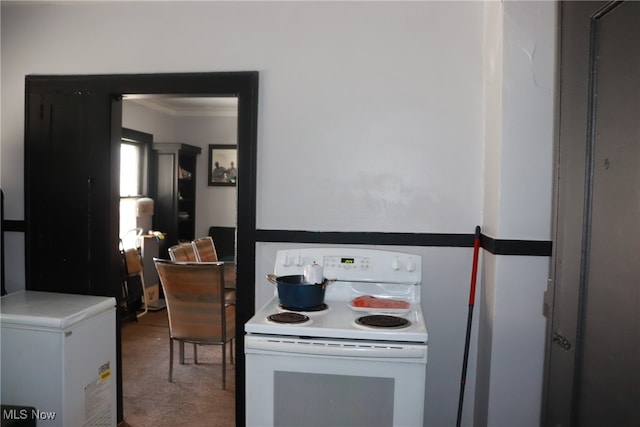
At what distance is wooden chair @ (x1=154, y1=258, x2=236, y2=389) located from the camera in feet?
9.17

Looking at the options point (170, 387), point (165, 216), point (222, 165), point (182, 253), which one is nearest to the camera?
point (170, 387)

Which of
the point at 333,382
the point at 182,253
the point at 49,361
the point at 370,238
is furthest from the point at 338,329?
the point at 182,253

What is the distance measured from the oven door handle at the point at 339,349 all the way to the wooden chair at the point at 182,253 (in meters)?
1.89

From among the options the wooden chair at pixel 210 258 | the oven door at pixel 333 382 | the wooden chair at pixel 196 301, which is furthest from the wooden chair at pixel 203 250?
the oven door at pixel 333 382

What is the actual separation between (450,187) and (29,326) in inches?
78.9

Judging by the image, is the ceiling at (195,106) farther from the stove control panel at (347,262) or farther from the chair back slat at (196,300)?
the stove control panel at (347,262)

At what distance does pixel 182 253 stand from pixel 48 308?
54.4 inches

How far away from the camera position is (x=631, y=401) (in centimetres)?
109

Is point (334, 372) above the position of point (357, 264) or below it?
below

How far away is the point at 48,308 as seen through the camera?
85.5 inches

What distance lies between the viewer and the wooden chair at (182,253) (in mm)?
3359

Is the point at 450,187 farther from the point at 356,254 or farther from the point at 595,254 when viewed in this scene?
the point at 595,254

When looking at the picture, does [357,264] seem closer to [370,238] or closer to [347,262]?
[347,262]

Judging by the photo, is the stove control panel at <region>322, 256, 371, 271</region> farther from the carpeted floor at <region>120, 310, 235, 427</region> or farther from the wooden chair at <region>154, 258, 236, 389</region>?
the carpeted floor at <region>120, 310, 235, 427</region>
